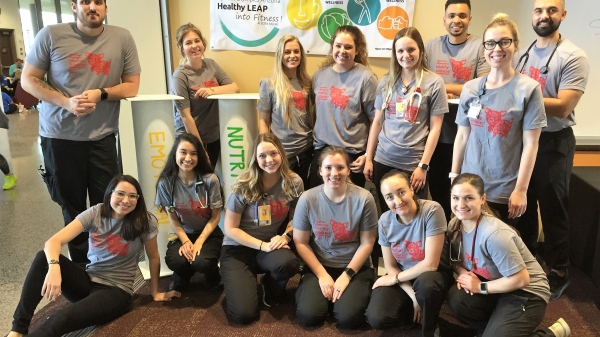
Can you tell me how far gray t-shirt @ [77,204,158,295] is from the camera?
85.2 inches

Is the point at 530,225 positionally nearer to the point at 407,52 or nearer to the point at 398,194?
the point at 398,194

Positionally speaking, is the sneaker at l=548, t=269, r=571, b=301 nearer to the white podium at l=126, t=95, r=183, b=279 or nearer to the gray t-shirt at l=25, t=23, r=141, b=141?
the white podium at l=126, t=95, r=183, b=279

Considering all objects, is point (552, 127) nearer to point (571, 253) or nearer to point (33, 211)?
point (571, 253)

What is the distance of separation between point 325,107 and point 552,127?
1.16 meters

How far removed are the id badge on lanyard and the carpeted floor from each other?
1.49 feet

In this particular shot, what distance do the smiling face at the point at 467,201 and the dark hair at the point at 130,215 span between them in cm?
149

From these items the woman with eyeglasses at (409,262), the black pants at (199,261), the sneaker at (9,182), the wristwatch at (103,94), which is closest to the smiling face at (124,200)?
the black pants at (199,261)

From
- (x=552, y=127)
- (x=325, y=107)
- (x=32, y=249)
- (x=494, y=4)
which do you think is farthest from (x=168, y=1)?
(x=552, y=127)

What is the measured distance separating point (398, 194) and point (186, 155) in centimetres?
112

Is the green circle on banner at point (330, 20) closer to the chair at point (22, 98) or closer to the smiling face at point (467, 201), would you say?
the smiling face at point (467, 201)

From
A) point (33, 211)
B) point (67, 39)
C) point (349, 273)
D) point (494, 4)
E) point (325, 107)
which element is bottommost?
point (33, 211)

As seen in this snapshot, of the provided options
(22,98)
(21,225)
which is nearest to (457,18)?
(21,225)

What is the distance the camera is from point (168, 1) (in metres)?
3.21

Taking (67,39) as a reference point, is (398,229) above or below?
below
